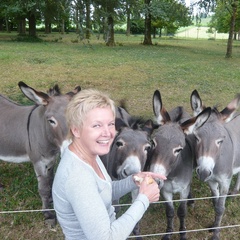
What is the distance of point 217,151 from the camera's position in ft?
9.64

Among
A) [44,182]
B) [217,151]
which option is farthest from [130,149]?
[44,182]

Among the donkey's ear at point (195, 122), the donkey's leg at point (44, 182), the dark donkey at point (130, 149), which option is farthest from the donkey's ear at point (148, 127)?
the donkey's leg at point (44, 182)

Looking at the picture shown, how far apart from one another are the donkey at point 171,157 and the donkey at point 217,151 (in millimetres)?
187

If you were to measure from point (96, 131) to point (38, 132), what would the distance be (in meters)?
2.16

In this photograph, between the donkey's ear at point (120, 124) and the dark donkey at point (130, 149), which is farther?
the donkey's ear at point (120, 124)

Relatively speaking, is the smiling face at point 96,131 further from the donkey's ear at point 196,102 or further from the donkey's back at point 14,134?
the donkey's back at point 14,134

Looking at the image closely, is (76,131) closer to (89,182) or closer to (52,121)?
(89,182)

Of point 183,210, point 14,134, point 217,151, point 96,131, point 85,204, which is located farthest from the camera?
point 14,134

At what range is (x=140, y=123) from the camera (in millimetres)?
3164

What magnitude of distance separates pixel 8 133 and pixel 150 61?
11.4 metres

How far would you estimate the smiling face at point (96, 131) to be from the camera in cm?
145

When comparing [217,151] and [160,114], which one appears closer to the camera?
[217,151]

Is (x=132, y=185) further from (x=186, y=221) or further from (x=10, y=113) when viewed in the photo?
(x=10, y=113)

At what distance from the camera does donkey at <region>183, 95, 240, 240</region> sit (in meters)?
2.85
